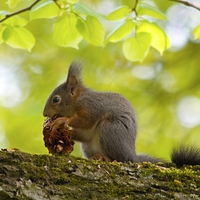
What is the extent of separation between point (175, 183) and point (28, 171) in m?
0.71

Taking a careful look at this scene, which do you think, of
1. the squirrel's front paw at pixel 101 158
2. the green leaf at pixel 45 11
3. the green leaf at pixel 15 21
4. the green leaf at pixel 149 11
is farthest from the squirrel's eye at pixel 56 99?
the green leaf at pixel 149 11

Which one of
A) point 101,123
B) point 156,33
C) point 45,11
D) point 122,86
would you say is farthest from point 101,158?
point 122,86

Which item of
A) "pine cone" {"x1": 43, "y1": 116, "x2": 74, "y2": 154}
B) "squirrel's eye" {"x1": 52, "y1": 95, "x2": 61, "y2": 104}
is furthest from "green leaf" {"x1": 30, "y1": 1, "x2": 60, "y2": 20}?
"squirrel's eye" {"x1": 52, "y1": 95, "x2": 61, "y2": 104}

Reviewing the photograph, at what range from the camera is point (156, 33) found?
3.07m

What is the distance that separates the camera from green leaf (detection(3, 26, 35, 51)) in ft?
9.76

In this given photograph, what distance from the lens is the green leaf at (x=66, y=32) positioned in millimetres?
2988

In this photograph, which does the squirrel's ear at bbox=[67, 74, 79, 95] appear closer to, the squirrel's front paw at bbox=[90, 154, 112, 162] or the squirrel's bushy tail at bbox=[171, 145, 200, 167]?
the squirrel's front paw at bbox=[90, 154, 112, 162]

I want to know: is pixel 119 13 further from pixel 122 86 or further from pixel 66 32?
pixel 122 86

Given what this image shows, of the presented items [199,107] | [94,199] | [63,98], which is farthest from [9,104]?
[94,199]

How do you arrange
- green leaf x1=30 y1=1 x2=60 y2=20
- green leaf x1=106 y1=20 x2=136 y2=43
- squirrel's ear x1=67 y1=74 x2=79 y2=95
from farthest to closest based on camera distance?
1. squirrel's ear x1=67 y1=74 x2=79 y2=95
2. green leaf x1=106 y1=20 x2=136 y2=43
3. green leaf x1=30 y1=1 x2=60 y2=20

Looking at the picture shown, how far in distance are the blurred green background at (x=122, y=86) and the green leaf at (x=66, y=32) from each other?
147 cm

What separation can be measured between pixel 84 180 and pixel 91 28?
1.08m

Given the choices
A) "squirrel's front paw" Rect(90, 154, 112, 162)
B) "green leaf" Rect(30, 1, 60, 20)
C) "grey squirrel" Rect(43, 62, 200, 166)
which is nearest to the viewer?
"green leaf" Rect(30, 1, 60, 20)

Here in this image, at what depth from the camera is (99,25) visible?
9.66 feet
